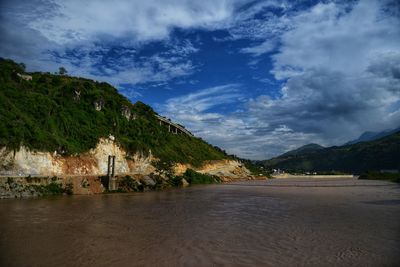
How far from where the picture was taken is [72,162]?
159ft

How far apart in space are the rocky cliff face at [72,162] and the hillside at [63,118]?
0.89m

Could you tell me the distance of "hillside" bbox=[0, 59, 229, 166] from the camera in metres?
42.7

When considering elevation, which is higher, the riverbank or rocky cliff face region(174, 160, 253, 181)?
rocky cliff face region(174, 160, 253, 181)

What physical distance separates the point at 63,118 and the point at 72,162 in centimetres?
826

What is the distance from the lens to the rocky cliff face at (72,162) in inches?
1539

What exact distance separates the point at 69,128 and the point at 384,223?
44.7 metres

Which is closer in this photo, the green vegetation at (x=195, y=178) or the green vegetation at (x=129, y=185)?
the green vegetation at (x=129, y=185)

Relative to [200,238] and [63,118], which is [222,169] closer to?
[63,118]

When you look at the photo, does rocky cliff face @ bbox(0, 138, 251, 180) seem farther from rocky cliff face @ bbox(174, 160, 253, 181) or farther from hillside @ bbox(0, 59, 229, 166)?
rocky cliff face @ bbox(174, 160, 253, 181)

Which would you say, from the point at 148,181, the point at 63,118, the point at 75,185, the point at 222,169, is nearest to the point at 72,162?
the point at 75,185

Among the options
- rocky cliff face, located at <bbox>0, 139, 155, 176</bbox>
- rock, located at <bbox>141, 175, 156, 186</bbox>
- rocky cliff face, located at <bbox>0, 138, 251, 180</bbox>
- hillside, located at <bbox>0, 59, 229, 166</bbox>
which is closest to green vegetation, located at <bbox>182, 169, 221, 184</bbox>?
rocky cliff face, located at <bbox>0, 138, 251, 180</bbox>

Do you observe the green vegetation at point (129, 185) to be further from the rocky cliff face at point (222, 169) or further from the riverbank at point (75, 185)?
the rocky cliff face at point (222, 169)

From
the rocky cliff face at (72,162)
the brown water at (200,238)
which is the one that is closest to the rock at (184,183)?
the rocky cliff face at (72,162)

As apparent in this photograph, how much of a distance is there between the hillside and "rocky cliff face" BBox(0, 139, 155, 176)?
885 mm
